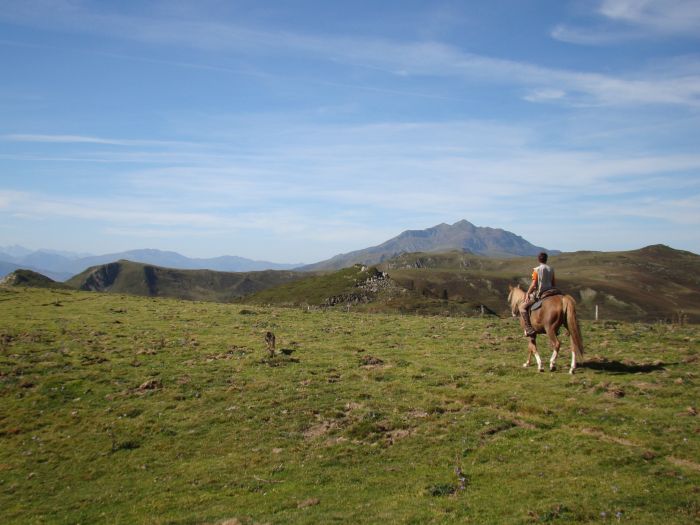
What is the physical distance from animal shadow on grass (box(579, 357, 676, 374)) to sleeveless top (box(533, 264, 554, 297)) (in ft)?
13.8

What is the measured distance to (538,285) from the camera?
78.7ft

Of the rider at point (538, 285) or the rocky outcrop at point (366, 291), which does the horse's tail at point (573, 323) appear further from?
the rocky outcrop at point (366, 291)

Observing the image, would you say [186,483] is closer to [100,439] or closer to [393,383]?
[100,439]

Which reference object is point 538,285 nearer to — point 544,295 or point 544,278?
point 544,278

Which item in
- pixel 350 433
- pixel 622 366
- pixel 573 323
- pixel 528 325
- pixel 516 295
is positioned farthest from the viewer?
pixel 516 295

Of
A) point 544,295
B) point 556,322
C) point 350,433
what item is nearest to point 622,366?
point 556,322

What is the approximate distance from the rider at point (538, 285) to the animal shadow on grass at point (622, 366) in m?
3.20

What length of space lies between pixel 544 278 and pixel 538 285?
444 mm

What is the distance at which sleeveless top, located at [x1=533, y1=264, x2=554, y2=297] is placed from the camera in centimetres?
2370

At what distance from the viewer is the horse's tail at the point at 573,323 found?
2165 cm

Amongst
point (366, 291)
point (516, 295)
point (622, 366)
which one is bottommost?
point (622, 366)

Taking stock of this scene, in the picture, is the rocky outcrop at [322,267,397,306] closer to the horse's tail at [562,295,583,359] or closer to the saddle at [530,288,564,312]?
the saddle at [530,288,564,312]

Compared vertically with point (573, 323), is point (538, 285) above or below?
above

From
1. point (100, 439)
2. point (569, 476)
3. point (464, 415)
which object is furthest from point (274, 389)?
point (569, 476)
